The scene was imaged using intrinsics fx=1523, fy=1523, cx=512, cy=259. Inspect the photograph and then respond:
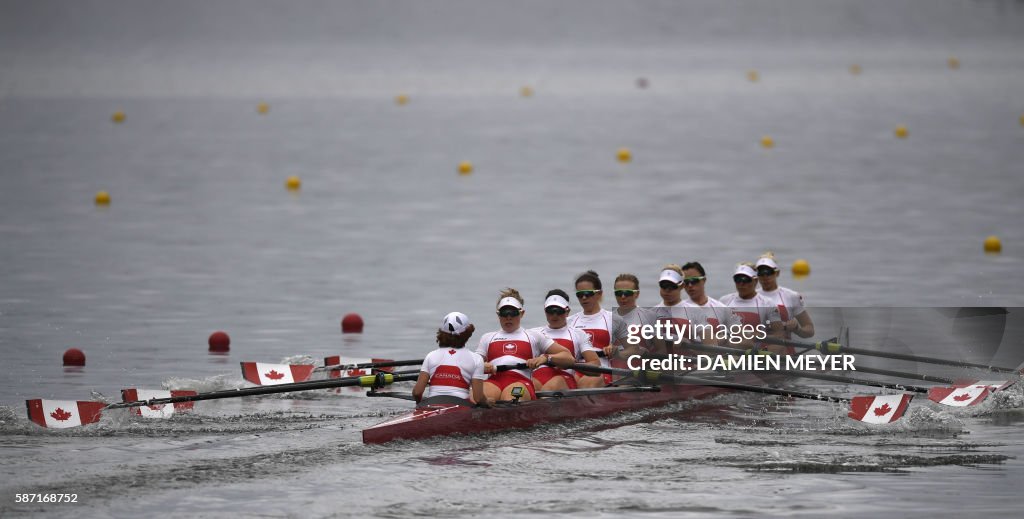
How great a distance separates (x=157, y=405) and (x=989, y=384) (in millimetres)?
7986

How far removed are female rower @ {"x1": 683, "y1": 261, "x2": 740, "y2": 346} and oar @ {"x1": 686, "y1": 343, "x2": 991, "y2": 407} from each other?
274mm

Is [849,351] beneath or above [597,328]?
beneath

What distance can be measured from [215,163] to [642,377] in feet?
75.8

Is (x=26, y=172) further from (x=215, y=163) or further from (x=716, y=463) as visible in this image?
(x=716, y=463)

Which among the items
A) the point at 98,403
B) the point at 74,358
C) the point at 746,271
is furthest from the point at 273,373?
the point at 746,271

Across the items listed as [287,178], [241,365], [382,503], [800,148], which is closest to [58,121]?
[287,178]

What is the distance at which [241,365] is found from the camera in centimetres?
1597

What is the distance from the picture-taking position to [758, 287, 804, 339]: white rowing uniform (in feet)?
54.2

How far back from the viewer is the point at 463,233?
86.1ft

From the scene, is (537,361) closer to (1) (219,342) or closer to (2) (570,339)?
(2) (570,339)

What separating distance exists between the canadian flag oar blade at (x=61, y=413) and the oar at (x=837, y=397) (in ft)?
14.2

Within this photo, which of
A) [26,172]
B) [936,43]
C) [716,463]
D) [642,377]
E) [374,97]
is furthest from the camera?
[936,43]

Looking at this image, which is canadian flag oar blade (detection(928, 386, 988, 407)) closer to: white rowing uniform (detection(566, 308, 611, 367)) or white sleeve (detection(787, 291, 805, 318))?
white sleeve (detection(787, 291, 805, 318))

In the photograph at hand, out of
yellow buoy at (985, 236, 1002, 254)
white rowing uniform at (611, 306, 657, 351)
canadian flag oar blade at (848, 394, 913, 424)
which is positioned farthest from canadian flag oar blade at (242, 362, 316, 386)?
yellow buoy at (985, 236, 1002, 254)
